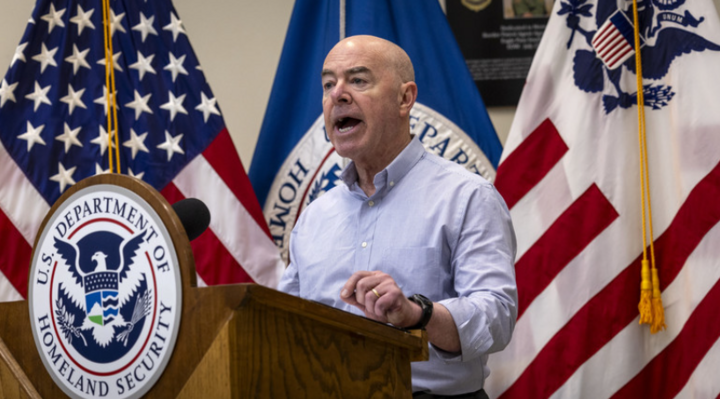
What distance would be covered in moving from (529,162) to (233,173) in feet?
3.18

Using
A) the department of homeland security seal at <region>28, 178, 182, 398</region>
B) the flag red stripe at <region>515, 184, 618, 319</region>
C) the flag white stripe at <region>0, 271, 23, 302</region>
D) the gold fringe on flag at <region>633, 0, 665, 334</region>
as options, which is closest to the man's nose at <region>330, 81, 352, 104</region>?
the department of homeland security seal at <region>28, 178, 182, 398</region>

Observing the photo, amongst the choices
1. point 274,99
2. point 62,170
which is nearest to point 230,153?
point 274,99

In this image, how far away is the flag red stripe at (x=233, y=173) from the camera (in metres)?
2.64

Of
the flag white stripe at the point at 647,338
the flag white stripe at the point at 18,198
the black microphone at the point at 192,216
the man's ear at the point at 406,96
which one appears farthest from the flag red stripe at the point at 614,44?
the flag white stripe at the point at 18,198

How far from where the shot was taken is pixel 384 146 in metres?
1.83

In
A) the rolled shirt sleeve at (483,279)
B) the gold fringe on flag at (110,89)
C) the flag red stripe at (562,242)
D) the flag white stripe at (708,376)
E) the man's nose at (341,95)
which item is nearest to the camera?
the rolled shirt sleeve at (483,279)

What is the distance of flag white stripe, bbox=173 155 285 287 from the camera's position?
2.63 metres

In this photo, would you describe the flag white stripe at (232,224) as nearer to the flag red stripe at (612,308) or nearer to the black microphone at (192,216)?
the flag red stripe at (612,308)

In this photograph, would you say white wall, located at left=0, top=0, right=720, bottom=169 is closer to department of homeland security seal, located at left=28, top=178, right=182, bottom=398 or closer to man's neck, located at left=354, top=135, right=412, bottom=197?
man's neck, located at left=354, top=135, right=412, bottom=197

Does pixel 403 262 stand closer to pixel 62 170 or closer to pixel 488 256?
pixel 488 256

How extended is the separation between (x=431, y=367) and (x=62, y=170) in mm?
1471

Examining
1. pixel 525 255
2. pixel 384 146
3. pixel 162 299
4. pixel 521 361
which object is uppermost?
A: pixel 162 299

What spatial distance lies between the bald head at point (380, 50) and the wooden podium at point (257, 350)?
792mm

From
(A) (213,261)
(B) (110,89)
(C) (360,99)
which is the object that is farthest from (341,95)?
(B) (110,89)
